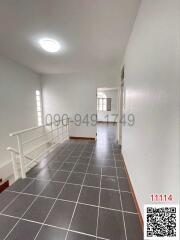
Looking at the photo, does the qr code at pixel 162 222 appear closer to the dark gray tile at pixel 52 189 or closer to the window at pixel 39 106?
the dark gray tile at pixel 52 189

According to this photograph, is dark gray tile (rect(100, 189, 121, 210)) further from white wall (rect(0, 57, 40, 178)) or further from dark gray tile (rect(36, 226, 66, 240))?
white wall (rect(0, 57, 40, 178))

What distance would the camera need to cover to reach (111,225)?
1292mm

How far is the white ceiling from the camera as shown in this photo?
1.46 metres

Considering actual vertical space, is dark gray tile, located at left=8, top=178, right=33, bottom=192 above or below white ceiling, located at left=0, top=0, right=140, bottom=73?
below

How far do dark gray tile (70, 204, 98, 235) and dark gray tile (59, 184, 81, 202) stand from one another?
178 mm

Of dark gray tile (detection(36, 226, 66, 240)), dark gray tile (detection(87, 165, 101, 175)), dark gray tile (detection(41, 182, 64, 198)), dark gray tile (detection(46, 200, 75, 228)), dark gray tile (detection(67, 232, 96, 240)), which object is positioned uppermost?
dark gray tile (detection(87, 165, 101, 175))

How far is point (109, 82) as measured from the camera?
4.21 metres

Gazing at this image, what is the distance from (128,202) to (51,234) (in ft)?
3.41

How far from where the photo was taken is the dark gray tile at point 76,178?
2051 millimetres

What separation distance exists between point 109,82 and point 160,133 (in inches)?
143

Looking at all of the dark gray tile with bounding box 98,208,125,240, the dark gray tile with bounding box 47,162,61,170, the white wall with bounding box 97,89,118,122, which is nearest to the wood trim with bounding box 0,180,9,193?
the dark gray tile with bounding box 47,162,61,170

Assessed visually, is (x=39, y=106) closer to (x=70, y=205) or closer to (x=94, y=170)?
(x=94, y=170)

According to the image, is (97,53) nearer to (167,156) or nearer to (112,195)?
(167,156)

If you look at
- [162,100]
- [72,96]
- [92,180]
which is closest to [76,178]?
[92,180]
